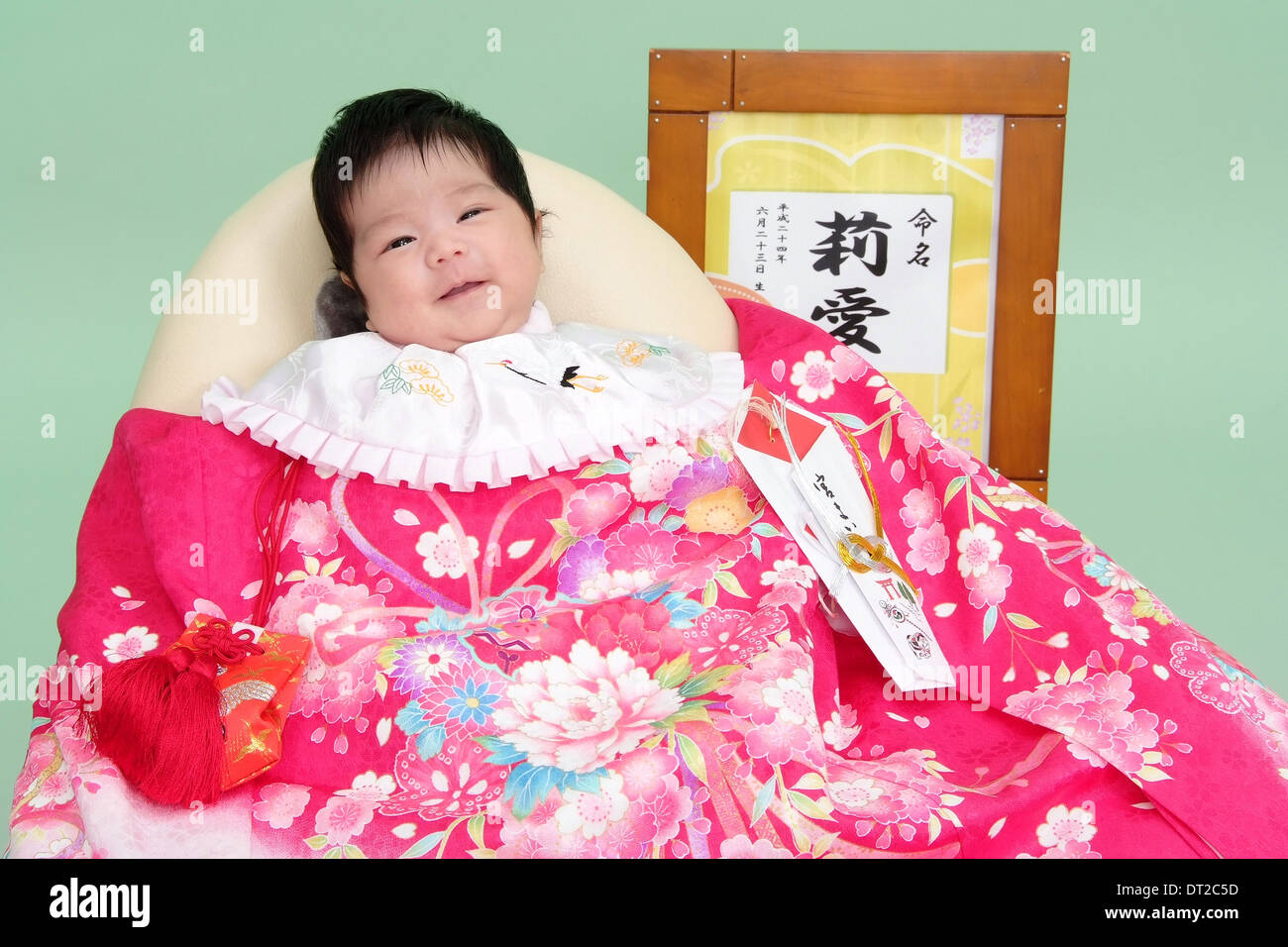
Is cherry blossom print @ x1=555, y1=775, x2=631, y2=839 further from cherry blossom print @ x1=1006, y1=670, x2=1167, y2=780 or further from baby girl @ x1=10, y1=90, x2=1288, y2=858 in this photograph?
cherry blossom print @ x1=1006, y1=670, x2=1167, y2=780

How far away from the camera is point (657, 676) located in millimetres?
1238

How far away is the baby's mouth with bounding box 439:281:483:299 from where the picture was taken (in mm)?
1508

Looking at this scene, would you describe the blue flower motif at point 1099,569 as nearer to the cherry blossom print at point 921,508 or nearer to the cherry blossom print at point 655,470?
the cherry blossom print at point 921,508

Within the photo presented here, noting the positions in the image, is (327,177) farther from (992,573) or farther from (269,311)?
(992,573)

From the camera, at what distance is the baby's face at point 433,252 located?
149 cm

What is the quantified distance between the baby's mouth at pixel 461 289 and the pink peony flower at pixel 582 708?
49cm

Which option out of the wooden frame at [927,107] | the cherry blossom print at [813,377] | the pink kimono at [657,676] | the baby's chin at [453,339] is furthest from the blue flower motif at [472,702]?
the wooden frame at [927,107]

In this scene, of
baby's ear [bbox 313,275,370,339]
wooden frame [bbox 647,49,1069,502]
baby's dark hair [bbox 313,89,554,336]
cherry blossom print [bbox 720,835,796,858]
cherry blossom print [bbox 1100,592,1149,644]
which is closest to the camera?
cherry blossom print [bbox 720,835,796,858]

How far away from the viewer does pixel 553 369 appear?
1476 millimetres

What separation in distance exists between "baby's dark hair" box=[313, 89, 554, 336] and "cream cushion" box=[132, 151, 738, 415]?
54mm

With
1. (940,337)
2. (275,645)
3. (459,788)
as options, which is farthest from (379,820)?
(940,337)

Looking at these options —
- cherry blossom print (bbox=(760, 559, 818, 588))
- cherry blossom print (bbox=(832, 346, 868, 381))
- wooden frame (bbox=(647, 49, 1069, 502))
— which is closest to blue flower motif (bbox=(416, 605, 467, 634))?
cherry blossom print (bbox=(760, 559, 818, 588))

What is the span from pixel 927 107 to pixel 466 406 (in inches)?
47.4

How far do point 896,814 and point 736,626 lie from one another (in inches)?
10.5
